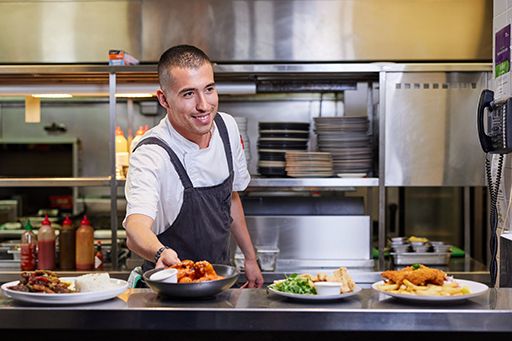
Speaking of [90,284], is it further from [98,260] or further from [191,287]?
[98,260]

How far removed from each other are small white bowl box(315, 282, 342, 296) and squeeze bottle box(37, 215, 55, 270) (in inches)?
90.2

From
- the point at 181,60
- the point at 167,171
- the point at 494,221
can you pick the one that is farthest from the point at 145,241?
the point at 494,221

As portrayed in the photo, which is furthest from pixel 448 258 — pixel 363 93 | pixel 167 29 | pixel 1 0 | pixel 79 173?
pixel 1 0

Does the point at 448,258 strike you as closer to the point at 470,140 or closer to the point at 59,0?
the point at 470,140

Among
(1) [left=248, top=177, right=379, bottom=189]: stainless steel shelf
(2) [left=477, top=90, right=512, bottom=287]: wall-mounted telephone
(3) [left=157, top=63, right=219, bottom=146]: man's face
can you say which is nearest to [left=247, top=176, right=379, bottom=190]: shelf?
(1) [left=248, top=177, right=379, bottom=189]: stainless steel shelf

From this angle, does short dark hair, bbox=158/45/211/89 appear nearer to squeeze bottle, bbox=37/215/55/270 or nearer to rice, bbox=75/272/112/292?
rice, bbox=75/272/112/292

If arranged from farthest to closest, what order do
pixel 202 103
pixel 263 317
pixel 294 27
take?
pixel 294 27 < pixel 202 103 < pixel 263 317

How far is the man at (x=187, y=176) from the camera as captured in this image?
1830 millimetres

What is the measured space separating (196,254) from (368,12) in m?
2.20

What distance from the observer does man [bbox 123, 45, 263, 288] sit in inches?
72.1

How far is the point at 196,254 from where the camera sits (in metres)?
2.13

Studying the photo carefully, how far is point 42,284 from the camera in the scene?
4.59 ft

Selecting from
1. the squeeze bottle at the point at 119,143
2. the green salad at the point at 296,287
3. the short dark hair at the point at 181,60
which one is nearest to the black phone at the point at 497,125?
the green salad at the point at 296,287

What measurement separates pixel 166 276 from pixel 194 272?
0.30ft
